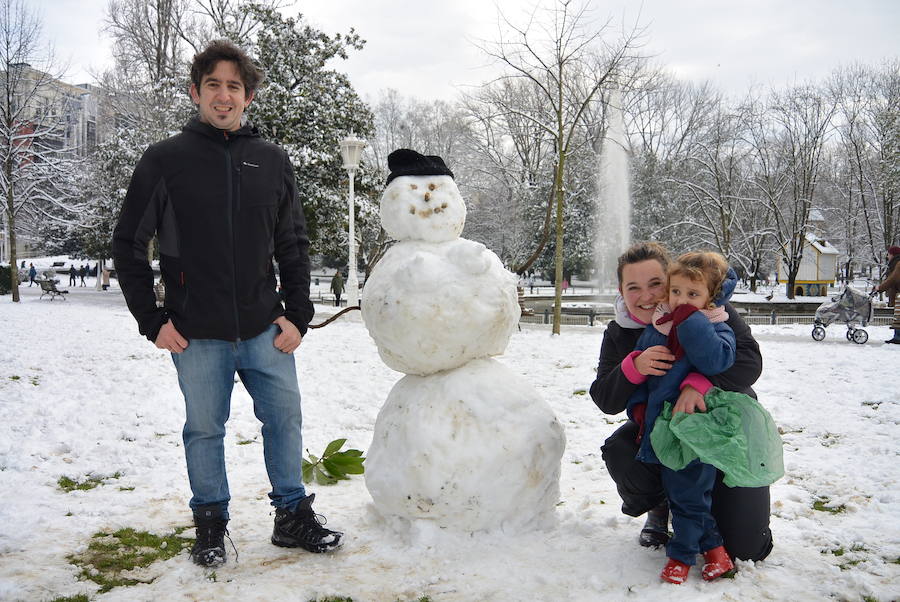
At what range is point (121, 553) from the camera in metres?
3.08

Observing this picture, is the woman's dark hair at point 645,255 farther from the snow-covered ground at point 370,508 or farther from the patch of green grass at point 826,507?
the patch of green grass at point 826,507

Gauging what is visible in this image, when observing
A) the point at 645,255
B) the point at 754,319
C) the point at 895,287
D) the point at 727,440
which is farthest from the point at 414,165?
the point at 754,319

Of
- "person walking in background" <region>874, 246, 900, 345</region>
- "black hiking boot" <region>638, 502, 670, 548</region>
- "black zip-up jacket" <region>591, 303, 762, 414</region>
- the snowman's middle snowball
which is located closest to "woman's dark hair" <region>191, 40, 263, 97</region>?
the snowman's middle snowball

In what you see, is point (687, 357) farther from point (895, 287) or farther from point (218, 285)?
point (895, 287)

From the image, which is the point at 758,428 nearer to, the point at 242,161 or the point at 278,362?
the point at 278,362

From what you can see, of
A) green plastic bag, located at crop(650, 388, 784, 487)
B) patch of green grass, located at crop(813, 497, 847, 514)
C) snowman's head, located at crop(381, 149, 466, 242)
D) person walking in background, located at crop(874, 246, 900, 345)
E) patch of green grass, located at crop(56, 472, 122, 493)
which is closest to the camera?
green plastic bag, located at crop(650, 388, 784, 487)

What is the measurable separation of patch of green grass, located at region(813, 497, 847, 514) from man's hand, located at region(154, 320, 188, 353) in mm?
3555

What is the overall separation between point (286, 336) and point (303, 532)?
3.19ft

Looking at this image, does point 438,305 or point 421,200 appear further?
point 421,200

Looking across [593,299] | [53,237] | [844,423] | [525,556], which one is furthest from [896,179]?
[53,237]

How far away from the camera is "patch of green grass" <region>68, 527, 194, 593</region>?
9.21ft

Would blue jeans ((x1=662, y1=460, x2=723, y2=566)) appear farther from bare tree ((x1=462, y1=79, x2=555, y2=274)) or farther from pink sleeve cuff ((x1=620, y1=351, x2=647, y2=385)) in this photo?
bare tree ((x1=462, y1=79, x2=555, y2=274))

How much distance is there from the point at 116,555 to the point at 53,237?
134 feet

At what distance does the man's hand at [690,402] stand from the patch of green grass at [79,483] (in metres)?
3.59
